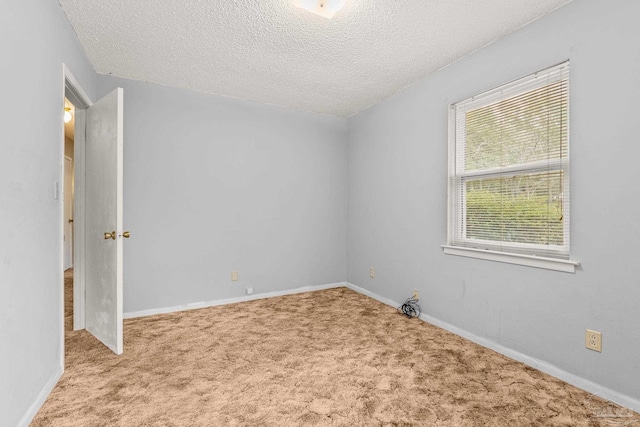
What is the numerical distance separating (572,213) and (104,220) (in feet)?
11.1

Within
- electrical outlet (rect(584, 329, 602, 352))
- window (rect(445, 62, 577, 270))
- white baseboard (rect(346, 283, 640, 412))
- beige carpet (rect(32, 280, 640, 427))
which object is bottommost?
beige carpet (rect(32, 280, 640, 427))

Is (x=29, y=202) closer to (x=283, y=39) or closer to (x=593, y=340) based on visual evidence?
(x=283, y=39)

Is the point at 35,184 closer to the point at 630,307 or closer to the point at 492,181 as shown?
the point at 492,181

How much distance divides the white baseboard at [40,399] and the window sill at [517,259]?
3.03 m

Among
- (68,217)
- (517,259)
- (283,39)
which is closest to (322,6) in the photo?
Result: (283,39)

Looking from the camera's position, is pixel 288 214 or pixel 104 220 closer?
pixel 104 220

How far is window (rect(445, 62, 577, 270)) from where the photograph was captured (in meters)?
2.11

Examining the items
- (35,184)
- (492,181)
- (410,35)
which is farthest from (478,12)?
(35,184)

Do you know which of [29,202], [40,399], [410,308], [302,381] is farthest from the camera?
[410,308]

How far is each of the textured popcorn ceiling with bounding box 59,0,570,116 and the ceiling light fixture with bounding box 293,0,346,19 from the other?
114 mm

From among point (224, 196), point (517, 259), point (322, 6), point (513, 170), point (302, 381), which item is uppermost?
point (322, 6)

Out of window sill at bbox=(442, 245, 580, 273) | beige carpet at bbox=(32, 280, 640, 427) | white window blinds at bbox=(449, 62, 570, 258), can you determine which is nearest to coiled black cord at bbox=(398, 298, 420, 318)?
beige carpet at bbox=(32, 280, 640, 427)

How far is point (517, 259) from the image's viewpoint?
2303 mm

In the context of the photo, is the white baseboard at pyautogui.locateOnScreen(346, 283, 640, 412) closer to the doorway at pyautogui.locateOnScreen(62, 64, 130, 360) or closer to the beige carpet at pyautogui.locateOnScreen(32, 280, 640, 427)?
the beige carpet at pyautogui.locateOnScreen(32, 280, 640, 427)
